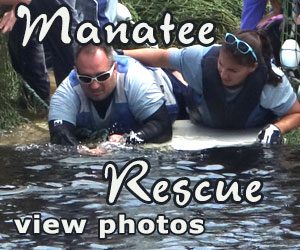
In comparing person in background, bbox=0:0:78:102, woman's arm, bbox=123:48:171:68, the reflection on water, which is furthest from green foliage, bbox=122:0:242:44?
the reflection on water

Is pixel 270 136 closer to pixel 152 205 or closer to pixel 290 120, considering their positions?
pixel 290 120

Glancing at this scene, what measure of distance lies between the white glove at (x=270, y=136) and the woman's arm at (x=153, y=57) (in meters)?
0.82

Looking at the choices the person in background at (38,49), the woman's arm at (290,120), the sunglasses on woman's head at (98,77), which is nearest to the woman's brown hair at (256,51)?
the woman's arm at (290,120)

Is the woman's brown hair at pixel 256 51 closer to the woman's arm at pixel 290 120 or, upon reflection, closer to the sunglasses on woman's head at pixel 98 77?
the woman's arm at pixel 290 120

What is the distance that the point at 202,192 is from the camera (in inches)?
241

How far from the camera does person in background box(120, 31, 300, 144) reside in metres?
7.60

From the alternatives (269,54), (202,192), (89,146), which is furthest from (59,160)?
(269,54)

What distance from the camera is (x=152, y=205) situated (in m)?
5.87

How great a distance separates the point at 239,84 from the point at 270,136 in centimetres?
42

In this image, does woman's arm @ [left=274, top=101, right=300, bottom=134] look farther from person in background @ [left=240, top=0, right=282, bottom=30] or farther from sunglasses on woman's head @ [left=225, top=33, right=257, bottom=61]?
person in background @ [left=240, top=0, right=282, bottom=30]

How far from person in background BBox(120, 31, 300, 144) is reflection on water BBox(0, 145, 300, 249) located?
16.8 inches

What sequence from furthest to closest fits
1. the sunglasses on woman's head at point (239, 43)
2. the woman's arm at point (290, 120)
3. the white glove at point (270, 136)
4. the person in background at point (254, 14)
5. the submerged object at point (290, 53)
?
the person in background at point (254, 14)
the submerged object at point (290, 53)
the woman's arm at point (290, 120)
the white glove at point (270, 136)
the sunglasses on woman's head at point (239, 43)

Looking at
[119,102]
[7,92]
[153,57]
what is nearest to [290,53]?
[153,57]

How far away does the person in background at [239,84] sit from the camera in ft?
24.9
